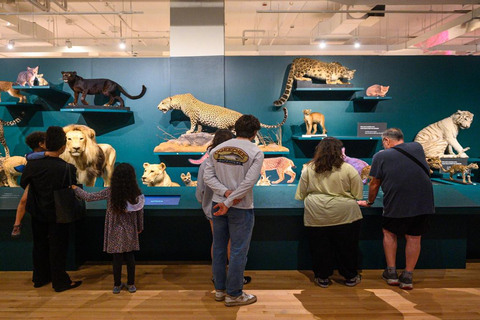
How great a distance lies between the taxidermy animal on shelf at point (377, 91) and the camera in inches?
207

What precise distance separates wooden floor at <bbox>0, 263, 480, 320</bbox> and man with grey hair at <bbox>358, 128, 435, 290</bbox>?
0.29 m

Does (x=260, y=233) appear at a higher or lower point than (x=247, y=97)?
lower

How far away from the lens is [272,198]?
3523mm

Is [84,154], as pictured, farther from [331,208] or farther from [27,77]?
Answer: [331,208]

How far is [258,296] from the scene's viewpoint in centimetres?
303

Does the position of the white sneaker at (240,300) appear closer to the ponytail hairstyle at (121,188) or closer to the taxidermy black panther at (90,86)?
the ponytail hairstyle at (121,188)

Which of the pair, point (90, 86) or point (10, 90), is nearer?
point (90, 86)


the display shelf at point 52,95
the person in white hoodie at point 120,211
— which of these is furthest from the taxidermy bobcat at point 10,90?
the person in white hoodie at point 120,211

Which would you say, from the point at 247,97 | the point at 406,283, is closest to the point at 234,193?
the point at 406,283

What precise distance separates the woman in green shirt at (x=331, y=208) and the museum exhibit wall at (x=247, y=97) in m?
2.46

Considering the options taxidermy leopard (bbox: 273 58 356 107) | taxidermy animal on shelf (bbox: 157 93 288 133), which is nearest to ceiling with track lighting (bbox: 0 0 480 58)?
taxidermy leopard (bbox: 273 58 356 107)

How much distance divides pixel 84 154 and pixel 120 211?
1.99 meters

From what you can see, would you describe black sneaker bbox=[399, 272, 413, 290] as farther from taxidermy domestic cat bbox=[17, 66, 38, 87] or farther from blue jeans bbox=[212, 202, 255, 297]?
taxidermy domestic cat bbox=[17, 66, 38, 87]

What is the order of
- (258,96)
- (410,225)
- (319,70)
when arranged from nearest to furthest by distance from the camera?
1. (410,225)
2. (319,70)
3. (258,96)
